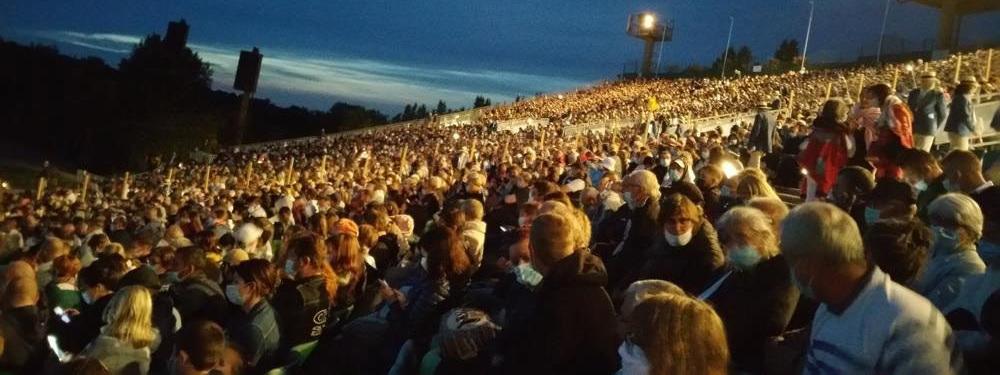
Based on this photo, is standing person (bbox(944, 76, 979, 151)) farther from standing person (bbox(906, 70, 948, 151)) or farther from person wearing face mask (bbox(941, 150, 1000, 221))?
person wearing face mask (bbox(941, 150, 1000, 221))

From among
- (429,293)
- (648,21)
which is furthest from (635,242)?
(648,21)

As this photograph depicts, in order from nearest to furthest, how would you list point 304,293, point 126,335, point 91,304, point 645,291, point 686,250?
point 645,291
point 126,335
point 304,293
point 686,250
point 91,304

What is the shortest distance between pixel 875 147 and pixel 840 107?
0.48 metres

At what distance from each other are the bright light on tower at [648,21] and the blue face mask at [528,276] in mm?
77967

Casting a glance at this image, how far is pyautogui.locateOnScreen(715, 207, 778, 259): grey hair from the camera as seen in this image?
12.4ft

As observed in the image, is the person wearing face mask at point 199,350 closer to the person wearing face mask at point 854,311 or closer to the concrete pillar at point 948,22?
the person wearing face mask at point 854,311

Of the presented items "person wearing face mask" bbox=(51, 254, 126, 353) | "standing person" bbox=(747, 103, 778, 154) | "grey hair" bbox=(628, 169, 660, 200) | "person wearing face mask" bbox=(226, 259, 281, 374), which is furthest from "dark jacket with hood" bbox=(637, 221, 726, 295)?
"standing person" bbox=(747, 103, 778, 154)

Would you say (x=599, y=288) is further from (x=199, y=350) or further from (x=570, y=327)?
(x=199, y=350)

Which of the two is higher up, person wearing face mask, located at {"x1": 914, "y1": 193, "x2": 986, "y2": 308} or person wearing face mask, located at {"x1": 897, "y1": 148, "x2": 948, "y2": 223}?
person wearing face mask, located at {"x1": 897, "y1": 148, "x2": 948, "y2": 223}

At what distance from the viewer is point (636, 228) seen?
6.39m

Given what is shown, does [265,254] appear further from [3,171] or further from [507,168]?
[3,171]

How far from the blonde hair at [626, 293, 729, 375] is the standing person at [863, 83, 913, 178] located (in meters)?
5.83

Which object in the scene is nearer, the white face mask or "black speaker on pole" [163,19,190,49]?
the white face mask

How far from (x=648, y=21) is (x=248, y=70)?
48.1 meters
